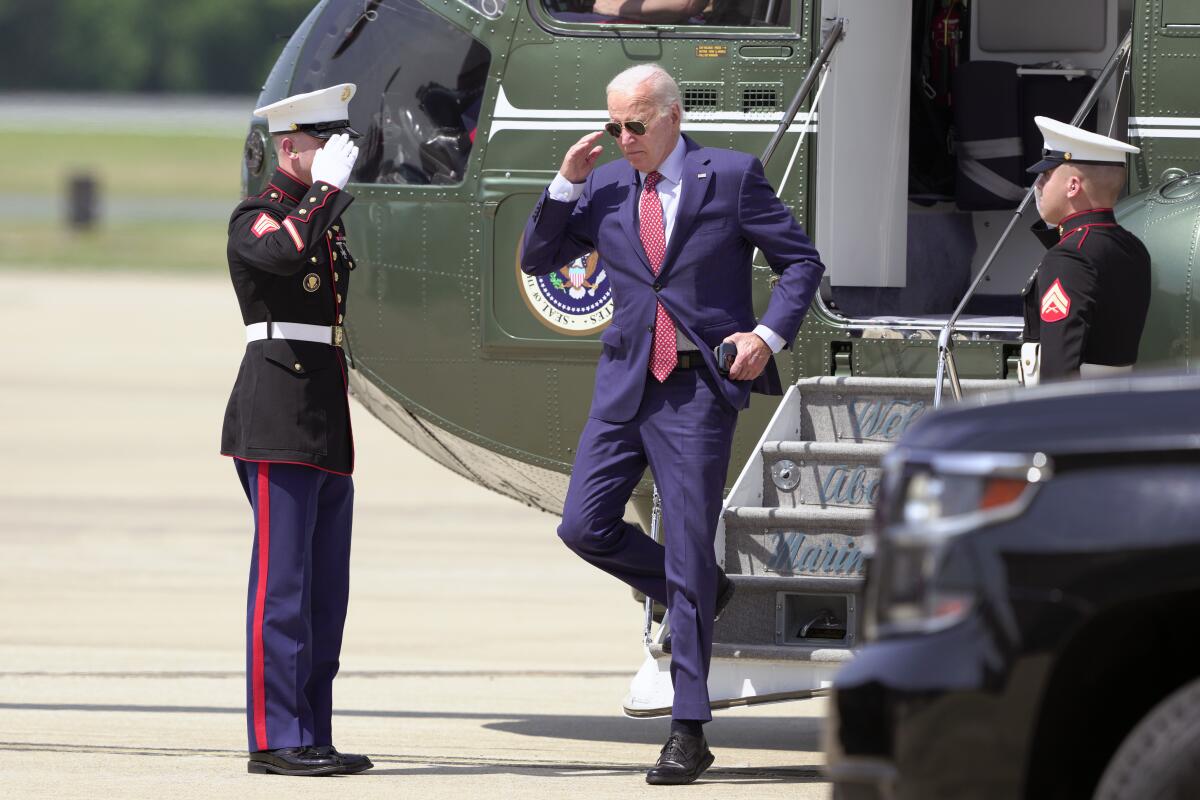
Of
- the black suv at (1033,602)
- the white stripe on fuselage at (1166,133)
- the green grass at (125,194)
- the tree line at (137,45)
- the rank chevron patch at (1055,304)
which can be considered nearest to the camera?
the black suv at (1033,602)

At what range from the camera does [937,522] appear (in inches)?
144

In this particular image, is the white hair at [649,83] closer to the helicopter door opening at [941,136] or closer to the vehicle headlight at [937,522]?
the helicopter door opening at [941,136]

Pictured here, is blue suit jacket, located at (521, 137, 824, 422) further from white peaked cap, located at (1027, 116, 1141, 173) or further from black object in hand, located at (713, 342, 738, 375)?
white peaked cap, located at (1027, 116, 1141, 173)

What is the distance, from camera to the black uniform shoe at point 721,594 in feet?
19.6

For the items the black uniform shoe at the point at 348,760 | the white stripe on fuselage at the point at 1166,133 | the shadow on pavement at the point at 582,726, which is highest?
the white stripe on fuselage at the point at 1166,133

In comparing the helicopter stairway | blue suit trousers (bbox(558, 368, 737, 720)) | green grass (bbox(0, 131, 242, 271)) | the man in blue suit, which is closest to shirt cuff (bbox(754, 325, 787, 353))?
the man in blue suit

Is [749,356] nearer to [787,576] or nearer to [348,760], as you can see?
[787,576]

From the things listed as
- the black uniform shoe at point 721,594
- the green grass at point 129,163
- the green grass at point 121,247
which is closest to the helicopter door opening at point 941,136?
the black uniform shoe at point 721,594

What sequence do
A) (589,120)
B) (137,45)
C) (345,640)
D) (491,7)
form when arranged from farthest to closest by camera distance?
(137,45) < (345,640) < (491,7) < (589,120)

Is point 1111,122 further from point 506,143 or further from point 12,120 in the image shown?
point 12,120

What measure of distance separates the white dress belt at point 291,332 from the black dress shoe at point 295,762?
1.22 m

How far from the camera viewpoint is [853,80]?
7043 mm

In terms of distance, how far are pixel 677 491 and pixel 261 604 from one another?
4.20 ft

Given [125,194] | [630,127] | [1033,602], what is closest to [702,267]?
Result: [630,127]
